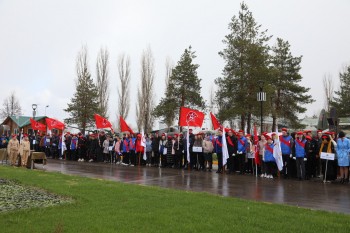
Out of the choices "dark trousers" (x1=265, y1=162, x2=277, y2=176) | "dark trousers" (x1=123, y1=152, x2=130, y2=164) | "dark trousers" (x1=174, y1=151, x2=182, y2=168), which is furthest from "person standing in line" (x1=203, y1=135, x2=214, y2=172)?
"dark trousers" (x1=123, y1=152, x2=130, y2=164)

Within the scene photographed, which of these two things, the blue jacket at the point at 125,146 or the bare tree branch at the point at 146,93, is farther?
the bare tree branch at the point at 146,93

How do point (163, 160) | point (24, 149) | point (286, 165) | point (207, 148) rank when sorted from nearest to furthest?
point (286, 165) → point (207, 148) → point (24, 149) → point (163, 160)

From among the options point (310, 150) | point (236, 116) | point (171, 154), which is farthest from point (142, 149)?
point (236, 116)

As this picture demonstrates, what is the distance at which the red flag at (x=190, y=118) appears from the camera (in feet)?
69.7

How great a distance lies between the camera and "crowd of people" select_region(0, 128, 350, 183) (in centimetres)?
1648

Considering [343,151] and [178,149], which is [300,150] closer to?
[343,151]

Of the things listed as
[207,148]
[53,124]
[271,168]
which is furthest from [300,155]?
[53,124]

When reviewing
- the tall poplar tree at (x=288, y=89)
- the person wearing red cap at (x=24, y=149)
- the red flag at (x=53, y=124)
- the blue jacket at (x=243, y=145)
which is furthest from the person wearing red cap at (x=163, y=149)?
the tall poplar tree at (x=288, y=89)

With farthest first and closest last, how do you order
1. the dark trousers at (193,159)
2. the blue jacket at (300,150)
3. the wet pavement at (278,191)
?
the dark trousers at (193,159) < the blue jacket at (300,150) < the wet pavement at (278,191)

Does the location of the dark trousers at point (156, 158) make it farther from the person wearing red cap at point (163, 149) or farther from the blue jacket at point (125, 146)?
the blue jacket at point (125, 146)

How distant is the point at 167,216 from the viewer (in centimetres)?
783

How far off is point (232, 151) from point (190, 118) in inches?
129

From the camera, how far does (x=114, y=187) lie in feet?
40.4

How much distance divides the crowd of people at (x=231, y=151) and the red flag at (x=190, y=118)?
81 centimetres
